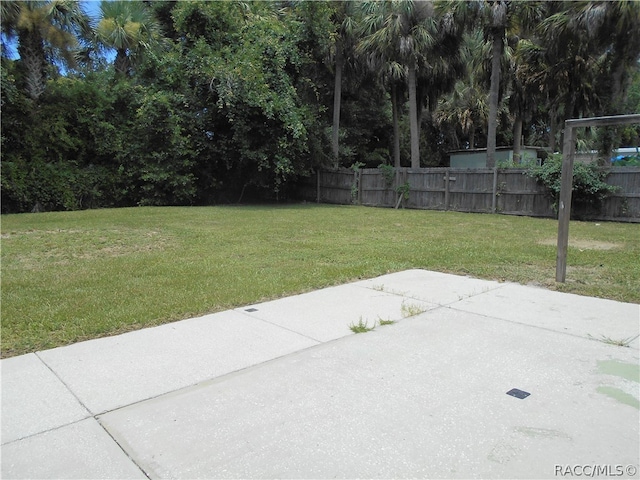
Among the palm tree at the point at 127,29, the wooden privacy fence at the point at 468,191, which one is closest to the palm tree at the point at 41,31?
the palm tree at the point at 127,29

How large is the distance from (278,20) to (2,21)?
10861mm

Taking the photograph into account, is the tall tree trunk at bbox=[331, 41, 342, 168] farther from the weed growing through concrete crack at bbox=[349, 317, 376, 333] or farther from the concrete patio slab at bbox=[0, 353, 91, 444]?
the concrete patio slab at bbox=[0, 353, 91, 444]

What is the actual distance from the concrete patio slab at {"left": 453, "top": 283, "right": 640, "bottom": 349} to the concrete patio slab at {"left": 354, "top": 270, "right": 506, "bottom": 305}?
0.22 meters

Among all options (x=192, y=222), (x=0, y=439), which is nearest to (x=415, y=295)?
(x=0, y=439)

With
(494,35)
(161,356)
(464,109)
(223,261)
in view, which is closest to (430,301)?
(161,356)

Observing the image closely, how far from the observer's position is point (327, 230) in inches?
493

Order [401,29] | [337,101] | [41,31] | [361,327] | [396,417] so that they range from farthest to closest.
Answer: [337,101] → [401,29] → [41,31] → [361,327] → [396,417]

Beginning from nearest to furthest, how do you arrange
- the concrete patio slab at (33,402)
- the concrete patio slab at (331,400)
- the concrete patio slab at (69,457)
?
the concrete patio slab at (69,457) < the concrete patio slab at (331,400) < the concrete patio slab at (33,402)

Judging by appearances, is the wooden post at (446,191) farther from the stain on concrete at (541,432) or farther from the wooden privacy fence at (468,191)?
the stain on concrete at (541,432)

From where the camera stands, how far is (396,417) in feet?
9.83

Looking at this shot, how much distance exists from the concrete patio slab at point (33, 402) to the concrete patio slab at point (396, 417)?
1.00 feet

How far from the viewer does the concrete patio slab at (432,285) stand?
5.96m

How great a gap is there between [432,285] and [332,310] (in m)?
1.85

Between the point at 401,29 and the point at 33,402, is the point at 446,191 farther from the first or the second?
the point at 33,402
